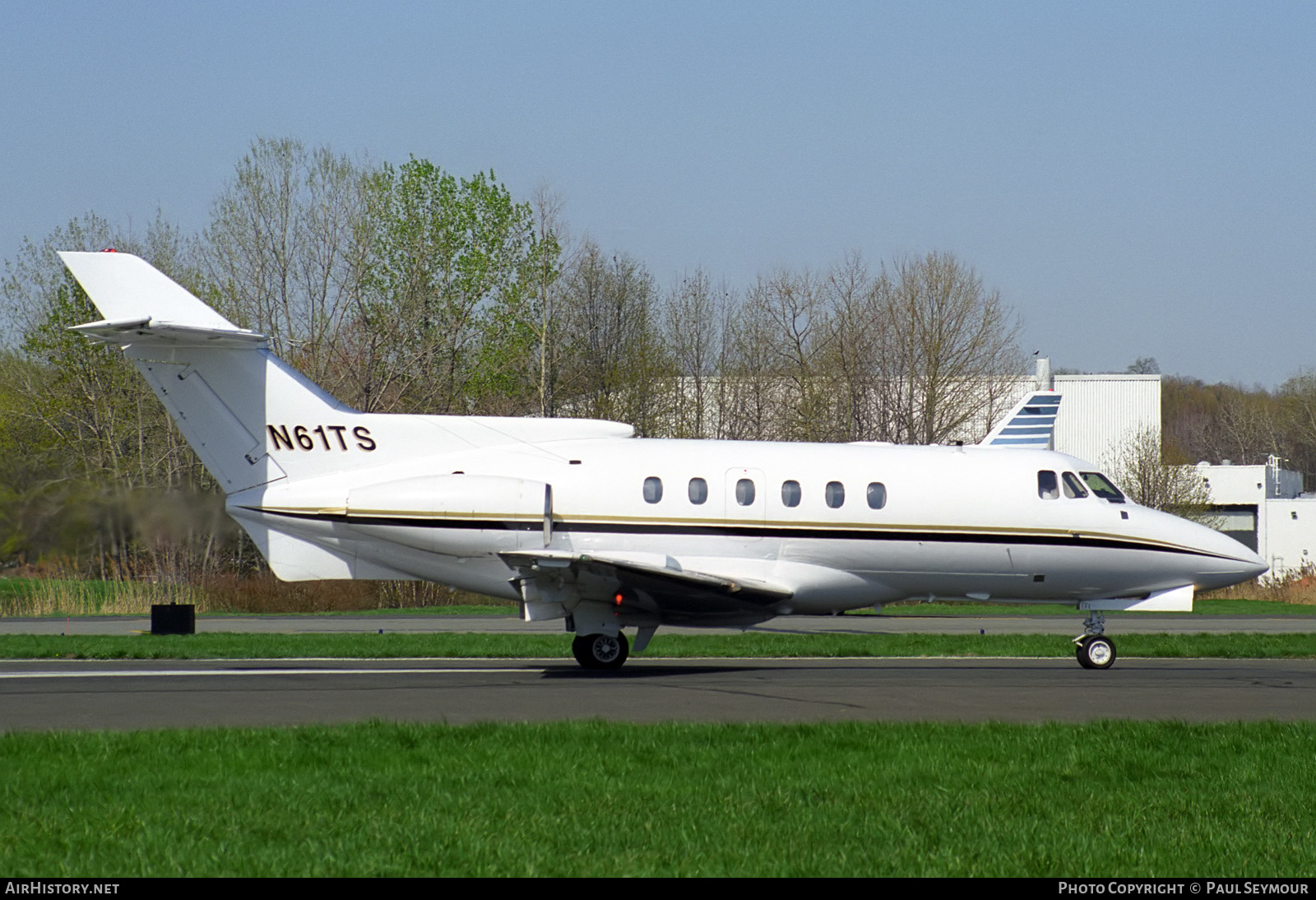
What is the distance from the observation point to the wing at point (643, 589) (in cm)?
1611

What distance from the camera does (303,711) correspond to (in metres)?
13.0

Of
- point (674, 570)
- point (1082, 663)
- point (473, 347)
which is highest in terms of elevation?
point (473, 347)

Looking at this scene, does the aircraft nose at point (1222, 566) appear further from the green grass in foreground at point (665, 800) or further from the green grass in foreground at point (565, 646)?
the green grass in foreground at point (665, 800)

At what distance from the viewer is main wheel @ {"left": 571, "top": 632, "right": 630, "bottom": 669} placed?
17.8m

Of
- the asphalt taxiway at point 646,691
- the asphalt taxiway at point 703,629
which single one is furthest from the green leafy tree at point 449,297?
the asphalt taxiway at point 646,691

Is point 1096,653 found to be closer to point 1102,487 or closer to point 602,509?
point 1102,487

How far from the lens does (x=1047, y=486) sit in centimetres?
1858

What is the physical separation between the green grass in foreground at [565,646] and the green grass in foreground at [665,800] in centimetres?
953

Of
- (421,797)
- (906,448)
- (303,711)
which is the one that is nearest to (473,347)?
(906,448)

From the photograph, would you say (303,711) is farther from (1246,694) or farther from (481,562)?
(1246,694)

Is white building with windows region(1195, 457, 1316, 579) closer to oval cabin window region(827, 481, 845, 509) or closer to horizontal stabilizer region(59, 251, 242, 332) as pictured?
oval cabin window region(827, 481, 845, 509)

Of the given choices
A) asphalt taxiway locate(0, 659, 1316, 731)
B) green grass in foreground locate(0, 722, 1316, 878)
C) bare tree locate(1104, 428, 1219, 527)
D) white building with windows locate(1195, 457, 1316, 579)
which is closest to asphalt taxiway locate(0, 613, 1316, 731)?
asphalt taxiway locate(0, 659, 1316, 731)

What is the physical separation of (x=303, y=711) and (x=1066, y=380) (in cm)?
6115

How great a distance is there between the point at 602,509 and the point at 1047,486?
641cm
